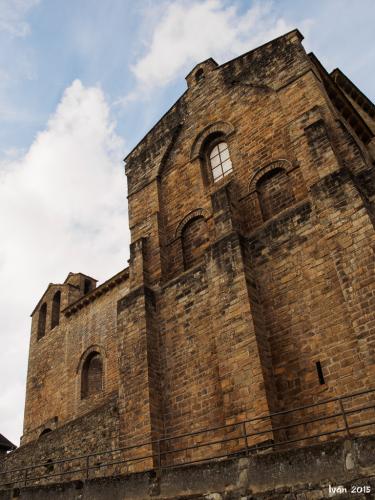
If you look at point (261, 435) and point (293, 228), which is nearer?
point (261, 435)

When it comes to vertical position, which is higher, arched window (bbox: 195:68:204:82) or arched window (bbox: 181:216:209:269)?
arched window (bbox: 195:68:204:82)

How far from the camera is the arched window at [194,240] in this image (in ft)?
46.1

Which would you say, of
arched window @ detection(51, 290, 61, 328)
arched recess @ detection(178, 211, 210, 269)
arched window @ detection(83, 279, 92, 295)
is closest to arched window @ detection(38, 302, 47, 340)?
arched window @ detection(51, 290, 61, 328)

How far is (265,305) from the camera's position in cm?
1148

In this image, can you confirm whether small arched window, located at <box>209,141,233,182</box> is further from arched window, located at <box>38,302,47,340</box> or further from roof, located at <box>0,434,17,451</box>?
arched window, located at <box>38,302,47,340</box>

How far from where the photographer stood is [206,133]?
15.6 m

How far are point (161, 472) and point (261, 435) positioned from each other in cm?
197

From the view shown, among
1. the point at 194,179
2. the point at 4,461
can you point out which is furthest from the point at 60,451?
the point at 194,179

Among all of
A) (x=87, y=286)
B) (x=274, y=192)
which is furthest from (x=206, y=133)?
(x=87, y=286)

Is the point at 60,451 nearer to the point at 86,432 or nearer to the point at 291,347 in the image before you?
the point at 86,432

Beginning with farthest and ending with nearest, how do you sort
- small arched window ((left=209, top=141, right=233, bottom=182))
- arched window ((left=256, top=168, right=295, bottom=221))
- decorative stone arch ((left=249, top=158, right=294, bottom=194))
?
small arched window ((left=209, top=141, right=233, bottom=182)) < decorative stone arch ((left=249, top=158, right=294, bottom=194)) < arched window ((left=256, top=168, right=295, bottom=221))

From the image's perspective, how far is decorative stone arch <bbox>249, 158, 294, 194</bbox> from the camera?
13.0 meters

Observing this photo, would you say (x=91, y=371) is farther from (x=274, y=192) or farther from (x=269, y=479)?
(x=269, y=479)

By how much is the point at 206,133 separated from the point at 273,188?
3590 millimetres
